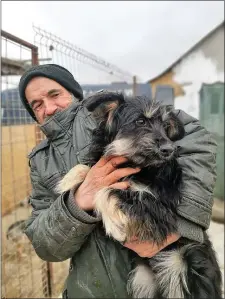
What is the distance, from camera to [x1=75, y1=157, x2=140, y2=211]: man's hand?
75.0 inches

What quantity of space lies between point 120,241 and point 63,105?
0.98m

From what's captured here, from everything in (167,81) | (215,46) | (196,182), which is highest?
(215,46)

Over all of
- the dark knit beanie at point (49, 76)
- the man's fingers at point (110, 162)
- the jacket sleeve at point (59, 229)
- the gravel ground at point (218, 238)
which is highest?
the dark knit beanie at point (49, 76)

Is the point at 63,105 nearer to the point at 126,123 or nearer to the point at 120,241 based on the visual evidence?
the point at 126,123

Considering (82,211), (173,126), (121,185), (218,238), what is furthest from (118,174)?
(218,238)

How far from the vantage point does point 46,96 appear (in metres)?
2.33

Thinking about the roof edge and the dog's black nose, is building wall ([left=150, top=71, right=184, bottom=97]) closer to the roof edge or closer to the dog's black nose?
the roof edge

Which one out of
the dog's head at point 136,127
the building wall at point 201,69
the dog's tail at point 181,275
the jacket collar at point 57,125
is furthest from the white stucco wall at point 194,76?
the jacket collar at point 57,125

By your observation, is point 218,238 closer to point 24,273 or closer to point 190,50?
point 24,273

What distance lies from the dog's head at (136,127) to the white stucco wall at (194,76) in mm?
9733

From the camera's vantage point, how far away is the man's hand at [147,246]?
2.01m

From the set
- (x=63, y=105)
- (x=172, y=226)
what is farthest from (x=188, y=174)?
(x=63, y=105)

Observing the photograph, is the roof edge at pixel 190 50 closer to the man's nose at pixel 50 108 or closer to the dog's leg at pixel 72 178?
the man's nose at pixel 50 108

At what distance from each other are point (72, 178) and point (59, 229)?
12.3 inches
